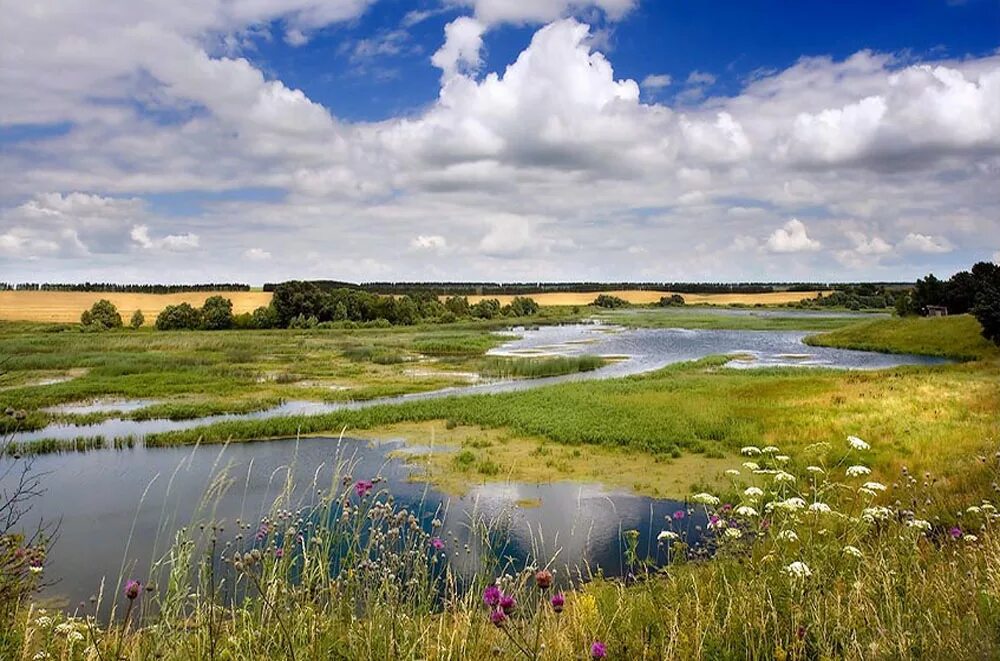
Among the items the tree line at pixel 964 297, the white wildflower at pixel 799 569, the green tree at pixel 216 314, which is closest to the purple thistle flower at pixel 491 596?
the white wildflower at pixel 799 569

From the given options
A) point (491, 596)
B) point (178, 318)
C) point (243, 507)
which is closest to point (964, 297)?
point (243, 507)

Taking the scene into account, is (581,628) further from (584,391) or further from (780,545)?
(584,391)

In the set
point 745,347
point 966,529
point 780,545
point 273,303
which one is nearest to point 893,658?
point 780,545

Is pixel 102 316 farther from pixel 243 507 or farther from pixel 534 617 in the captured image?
pixel 534 617

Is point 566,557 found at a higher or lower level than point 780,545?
lower

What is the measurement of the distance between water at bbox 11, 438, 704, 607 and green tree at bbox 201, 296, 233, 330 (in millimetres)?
78836

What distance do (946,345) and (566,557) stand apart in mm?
56733

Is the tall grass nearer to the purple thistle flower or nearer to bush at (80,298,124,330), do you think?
the purple thistle flower

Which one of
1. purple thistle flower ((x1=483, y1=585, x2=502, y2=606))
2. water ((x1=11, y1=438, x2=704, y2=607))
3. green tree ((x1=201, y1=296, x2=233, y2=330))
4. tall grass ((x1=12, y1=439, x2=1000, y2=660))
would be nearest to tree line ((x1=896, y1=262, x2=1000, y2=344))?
water ((x1=11, y1=438, x2=704, y2=607))

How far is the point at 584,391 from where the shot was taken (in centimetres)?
3162

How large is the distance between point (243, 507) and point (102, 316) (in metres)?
95.2

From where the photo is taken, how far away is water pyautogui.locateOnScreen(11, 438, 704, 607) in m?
12.2

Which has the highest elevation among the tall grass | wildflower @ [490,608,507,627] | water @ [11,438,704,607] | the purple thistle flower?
the purple thistle flower

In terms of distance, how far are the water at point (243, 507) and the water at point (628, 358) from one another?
482 centimetres
